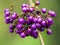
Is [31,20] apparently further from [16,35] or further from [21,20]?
[16,35]

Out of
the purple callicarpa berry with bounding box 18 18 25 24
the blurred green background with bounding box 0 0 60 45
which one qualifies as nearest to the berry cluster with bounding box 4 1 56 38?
the purple callicarpa berry with bounding box 18 18 25 24

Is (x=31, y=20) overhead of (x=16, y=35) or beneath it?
beneath

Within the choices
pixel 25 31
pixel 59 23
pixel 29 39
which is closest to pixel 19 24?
pixel 25 31

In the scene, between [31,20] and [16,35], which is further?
[16,35]

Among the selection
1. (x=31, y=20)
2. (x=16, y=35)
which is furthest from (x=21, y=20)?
(x=16, y=35)

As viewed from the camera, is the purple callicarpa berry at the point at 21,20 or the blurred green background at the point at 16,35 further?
the blurred green background at the point at 16,35

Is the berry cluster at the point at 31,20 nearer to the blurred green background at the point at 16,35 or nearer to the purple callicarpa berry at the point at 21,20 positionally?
the purple callicarpa berry at the point at 21,20

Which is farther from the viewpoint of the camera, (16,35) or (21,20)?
(16,35)

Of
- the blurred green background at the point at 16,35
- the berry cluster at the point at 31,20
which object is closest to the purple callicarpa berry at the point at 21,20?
the berry cluster at the point at 31,20

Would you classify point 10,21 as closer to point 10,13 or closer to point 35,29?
point 10,13

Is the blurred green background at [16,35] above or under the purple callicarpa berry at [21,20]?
above

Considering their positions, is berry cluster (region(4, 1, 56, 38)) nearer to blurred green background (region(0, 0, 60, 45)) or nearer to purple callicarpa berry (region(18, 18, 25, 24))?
purple callicarpa berry (region(18, 18, 25, 24))

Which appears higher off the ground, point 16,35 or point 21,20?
point 16,35
